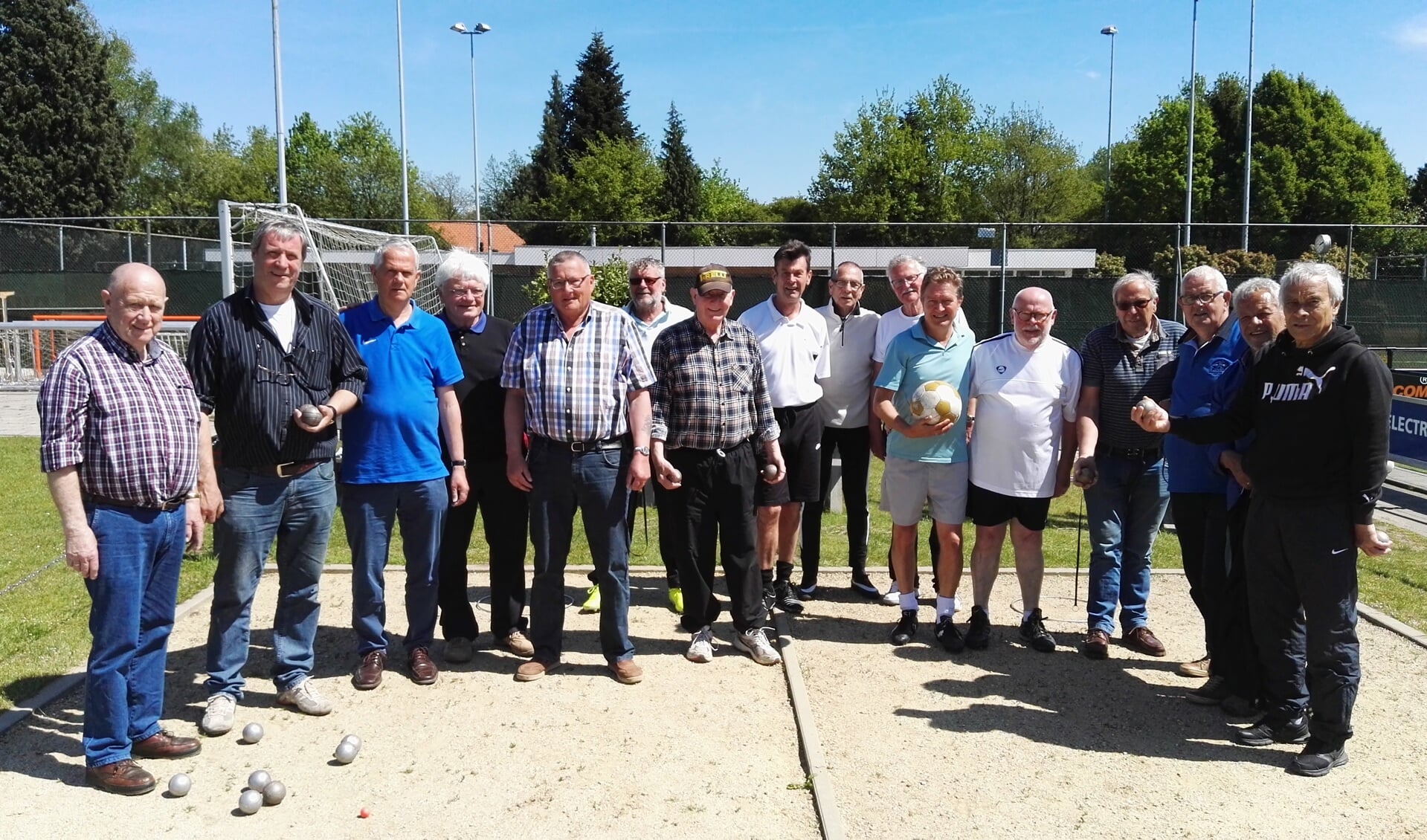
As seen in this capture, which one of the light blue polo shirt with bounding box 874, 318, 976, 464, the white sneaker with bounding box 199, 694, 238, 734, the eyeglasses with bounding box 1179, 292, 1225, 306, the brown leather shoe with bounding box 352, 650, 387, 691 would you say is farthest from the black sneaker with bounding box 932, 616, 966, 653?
the white sneaker with bounding box 199, 694, 238, 734

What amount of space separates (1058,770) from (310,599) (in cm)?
327

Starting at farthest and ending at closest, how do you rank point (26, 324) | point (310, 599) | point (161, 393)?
1. point (26, 324)
2. point (310, 599)
3. point (161, 393)

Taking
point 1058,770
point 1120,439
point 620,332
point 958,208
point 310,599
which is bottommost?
point 1058,770

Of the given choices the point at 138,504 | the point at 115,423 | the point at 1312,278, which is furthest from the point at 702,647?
the point at 1312,278

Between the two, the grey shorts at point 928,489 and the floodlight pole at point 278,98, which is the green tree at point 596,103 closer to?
the floodlight pole at point 278,98

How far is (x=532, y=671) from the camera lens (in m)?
5.00

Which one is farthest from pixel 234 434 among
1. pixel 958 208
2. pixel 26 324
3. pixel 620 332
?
pixel 958 208

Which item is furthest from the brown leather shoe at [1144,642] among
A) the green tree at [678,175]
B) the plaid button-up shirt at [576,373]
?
the green tree at [678,175]

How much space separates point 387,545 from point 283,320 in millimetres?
1166

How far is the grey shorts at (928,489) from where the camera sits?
210 inches

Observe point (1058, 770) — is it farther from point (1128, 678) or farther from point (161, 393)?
point (161, 393)

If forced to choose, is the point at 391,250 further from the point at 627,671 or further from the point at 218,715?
the point at 627,671

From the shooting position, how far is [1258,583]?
167 inches

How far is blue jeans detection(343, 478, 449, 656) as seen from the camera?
469 cm
